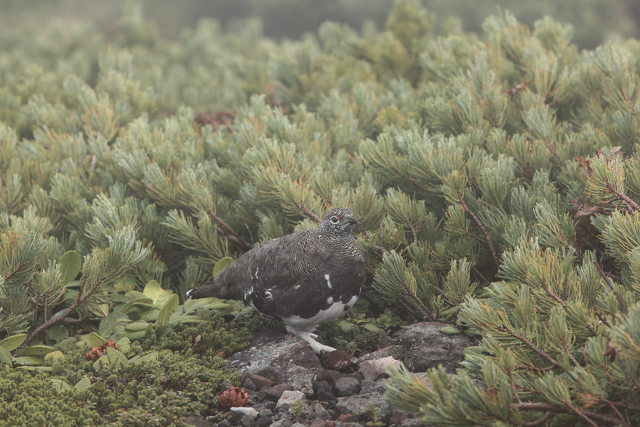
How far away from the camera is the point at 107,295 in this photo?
4.83 m

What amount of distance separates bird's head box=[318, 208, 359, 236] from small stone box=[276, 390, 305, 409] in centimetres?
84

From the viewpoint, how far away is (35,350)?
428 centimetres

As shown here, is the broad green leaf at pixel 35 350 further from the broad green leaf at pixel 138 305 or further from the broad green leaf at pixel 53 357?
the broad green leaf at pixel 138 305

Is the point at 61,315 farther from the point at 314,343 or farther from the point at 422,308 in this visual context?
the point at 422,308

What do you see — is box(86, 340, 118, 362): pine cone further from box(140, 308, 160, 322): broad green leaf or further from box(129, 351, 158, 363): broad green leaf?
box(140, 308, 160, 322): broad green leaf

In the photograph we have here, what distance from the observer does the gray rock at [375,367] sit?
154 inches

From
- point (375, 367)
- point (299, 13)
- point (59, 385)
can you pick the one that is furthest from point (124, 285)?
point (299, 13)

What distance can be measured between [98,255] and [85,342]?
492mm

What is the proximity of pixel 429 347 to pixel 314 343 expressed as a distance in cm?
67

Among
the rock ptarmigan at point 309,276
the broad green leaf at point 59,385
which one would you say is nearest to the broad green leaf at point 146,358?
the broad green leaf at point 59,385

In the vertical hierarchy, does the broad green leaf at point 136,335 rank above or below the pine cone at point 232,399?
below

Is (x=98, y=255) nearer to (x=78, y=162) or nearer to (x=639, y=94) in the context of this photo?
(x=78, y=162)

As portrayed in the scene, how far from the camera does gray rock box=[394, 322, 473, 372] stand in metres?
3.84

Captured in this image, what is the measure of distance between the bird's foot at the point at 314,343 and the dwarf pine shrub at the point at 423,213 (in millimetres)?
423
